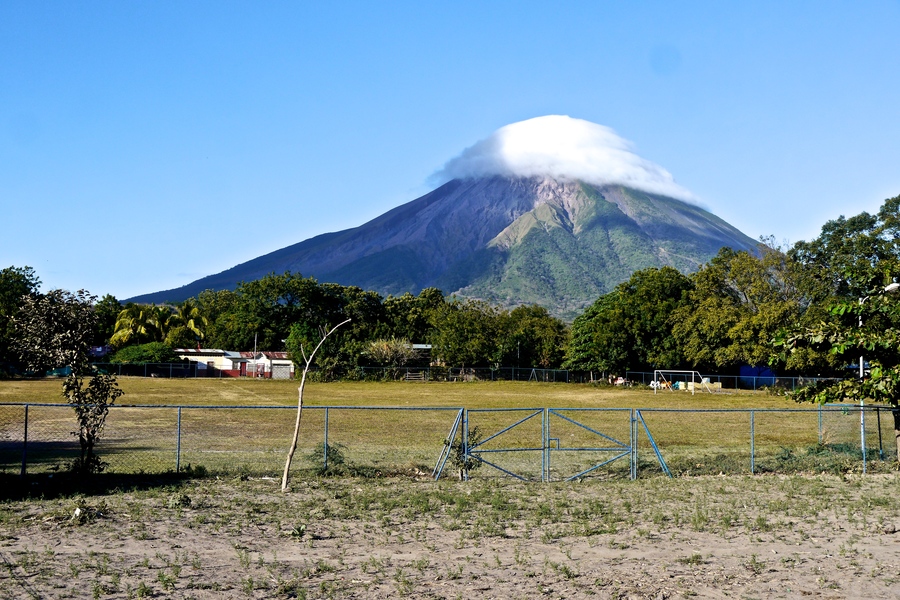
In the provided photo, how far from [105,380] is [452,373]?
66048 millimetres

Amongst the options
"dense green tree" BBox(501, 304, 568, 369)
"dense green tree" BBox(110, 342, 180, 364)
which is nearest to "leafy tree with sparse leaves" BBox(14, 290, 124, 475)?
"dense green tree" BBox(501, 304, 568, 369)

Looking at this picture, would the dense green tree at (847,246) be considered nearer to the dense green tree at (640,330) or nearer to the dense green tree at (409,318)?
the dense green tree at (640,330)

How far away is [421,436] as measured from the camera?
100ft

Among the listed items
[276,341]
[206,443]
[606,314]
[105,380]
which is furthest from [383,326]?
[105,380]

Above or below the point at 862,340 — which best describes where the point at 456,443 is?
below

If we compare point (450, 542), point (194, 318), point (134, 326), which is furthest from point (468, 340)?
point (450, 542)

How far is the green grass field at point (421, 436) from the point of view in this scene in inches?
844

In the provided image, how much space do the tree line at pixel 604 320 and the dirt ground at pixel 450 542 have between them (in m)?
33.5

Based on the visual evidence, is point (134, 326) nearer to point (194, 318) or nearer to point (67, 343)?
point (194, 318)

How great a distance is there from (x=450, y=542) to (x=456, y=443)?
7863 mm

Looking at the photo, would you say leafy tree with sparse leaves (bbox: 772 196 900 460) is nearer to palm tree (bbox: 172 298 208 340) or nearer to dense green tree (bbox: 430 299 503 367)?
dense green tree (bbox: 430 299 503 367)

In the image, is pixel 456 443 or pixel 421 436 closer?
pixel 456 443

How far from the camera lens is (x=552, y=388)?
70.8 metres

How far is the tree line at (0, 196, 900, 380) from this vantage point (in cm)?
6831
